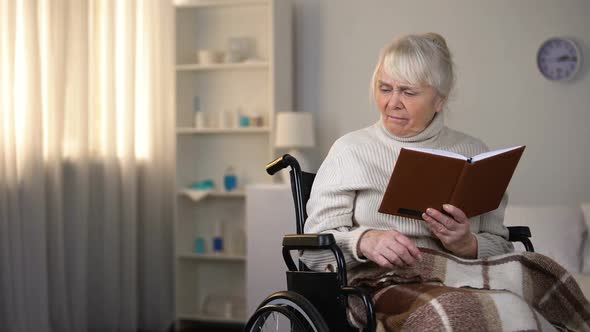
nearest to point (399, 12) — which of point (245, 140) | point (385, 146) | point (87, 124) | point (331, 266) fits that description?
point (245, 140)

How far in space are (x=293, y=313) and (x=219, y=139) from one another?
2.71 meters

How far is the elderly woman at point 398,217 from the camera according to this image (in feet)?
5.12

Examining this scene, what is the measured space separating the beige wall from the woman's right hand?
2147 mm

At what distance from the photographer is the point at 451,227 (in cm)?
162

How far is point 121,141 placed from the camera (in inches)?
144

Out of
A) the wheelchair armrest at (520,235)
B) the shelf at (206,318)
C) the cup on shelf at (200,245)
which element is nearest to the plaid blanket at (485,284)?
the wheelchair armrest at (520,235)

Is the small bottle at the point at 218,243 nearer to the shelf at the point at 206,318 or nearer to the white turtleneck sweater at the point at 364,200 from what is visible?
the shelf at the point at 206,318

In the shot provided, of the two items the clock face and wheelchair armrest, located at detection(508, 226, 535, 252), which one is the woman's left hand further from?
the clock face

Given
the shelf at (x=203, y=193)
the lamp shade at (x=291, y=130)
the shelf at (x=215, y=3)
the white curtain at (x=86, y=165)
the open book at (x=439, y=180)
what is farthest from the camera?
the shelf at (x=203, y=193)

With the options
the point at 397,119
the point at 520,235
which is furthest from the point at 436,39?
the point at 520,235

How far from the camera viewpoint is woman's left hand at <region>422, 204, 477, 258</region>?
160 centimetres

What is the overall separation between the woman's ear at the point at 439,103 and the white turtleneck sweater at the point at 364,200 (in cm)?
3

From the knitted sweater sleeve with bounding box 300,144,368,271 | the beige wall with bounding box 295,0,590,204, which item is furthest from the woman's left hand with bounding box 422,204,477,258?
the beige wall with bounding box 295,0,590,204

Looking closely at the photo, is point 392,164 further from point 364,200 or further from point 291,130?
point 291,130
